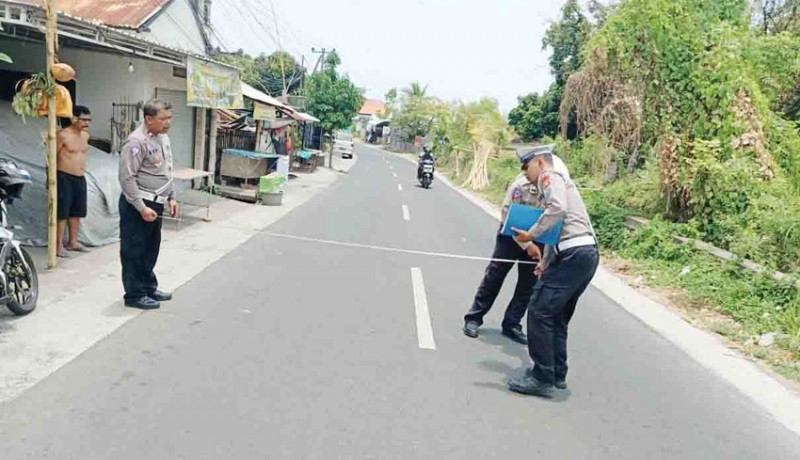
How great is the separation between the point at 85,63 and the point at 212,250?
581 cm

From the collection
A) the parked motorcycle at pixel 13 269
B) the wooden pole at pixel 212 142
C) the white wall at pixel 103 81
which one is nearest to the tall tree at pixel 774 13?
the wooden pole at pixel 212 142

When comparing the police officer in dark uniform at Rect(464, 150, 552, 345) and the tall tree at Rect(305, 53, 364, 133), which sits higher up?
the tall tree at Rect(305, 53, 364, 133)

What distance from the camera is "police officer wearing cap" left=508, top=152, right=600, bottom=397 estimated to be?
16.3ft

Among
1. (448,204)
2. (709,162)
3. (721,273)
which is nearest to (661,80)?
(709,162)

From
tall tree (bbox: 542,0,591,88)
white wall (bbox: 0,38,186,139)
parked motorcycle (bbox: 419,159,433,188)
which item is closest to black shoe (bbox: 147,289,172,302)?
white wall (bbox: 0,38,186,139)

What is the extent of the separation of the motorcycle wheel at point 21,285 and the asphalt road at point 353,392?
0.93m

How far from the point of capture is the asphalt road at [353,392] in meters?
3.90

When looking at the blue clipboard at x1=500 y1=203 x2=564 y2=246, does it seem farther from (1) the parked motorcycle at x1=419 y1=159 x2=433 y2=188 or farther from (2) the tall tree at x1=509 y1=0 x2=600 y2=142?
(2) the tall tree at x1=509 y1=0 x2=600 y2=142

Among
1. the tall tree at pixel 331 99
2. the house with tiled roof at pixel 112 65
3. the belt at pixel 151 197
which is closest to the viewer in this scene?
the belt at pixel 151 197

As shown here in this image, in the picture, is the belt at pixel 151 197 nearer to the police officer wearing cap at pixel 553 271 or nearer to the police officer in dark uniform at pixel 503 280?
the police officer in dark uniform at pixel 503 280

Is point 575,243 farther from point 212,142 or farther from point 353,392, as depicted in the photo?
point 212,142

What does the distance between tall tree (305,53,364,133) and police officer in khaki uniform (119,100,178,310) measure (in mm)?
29158

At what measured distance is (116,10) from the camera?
17250 mm

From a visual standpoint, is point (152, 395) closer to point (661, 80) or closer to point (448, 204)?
point (661, 80)
